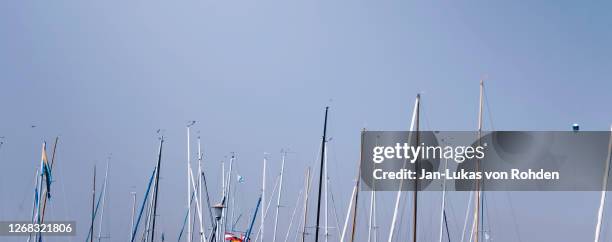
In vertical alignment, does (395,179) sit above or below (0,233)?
above

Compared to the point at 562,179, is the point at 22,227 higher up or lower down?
lower down

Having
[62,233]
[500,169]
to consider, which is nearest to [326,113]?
[500,169]

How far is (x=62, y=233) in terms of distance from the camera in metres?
41.2

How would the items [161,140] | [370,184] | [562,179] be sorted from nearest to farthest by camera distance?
[562,179] → [370,184] → [161,140]

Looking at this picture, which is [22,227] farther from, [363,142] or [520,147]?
[520,147]

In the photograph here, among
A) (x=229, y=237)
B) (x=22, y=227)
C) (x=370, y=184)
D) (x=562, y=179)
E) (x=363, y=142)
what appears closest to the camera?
(x=363, y=142)

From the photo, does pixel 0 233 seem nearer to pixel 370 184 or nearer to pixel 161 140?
pixel 161 140

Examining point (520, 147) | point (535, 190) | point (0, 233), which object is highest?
point (520, 147)

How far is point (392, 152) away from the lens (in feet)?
98.4

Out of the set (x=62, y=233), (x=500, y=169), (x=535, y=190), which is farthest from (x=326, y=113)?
(x=62, y=233)

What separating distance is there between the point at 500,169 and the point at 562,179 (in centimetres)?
300

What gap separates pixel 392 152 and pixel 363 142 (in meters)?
1.53

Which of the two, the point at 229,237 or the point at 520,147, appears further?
the point at 229,237

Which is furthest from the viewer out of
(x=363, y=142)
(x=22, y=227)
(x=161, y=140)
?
(x=22, y=227)
